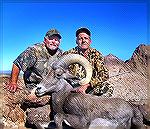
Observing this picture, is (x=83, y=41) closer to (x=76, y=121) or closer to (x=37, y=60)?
(x=37, y=60)

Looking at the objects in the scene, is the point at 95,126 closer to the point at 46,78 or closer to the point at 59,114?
the point at 59,114

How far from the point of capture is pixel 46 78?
7.93 metres

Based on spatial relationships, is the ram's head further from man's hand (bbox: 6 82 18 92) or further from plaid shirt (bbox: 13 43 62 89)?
plaid shirt (bbox: 13 43 62 89)

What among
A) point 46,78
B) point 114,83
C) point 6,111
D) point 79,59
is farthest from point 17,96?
point 114,83

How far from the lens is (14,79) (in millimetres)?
8609

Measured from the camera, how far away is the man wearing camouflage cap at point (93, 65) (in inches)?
350

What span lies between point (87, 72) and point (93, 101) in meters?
0.66

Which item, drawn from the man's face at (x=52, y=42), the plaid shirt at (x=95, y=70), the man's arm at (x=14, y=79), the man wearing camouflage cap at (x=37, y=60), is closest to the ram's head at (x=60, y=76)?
the plaid shirt at (x=95, y=70)

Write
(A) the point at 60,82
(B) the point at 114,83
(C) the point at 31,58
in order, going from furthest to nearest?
(B) the point at 114,83 → (C) the point at 31,58 → (A) the point at 60,82

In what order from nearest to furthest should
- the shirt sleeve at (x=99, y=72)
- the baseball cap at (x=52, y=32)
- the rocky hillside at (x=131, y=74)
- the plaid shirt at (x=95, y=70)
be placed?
the plaid shirt at (x=95, y=70), the shirt sleeve at (x=99, y=72), the baseball cap at (x=52, y=32), the rocky hillside at (x=131, y=74)

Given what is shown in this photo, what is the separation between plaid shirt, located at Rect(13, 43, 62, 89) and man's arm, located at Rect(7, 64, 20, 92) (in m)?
0.20

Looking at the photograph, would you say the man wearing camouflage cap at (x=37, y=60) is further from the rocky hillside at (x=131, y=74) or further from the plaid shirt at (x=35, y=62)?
the rocky hillside at (x=131, y=74)

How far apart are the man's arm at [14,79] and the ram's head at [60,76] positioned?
64cm

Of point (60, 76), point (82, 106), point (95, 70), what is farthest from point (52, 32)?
point (82, 106)
